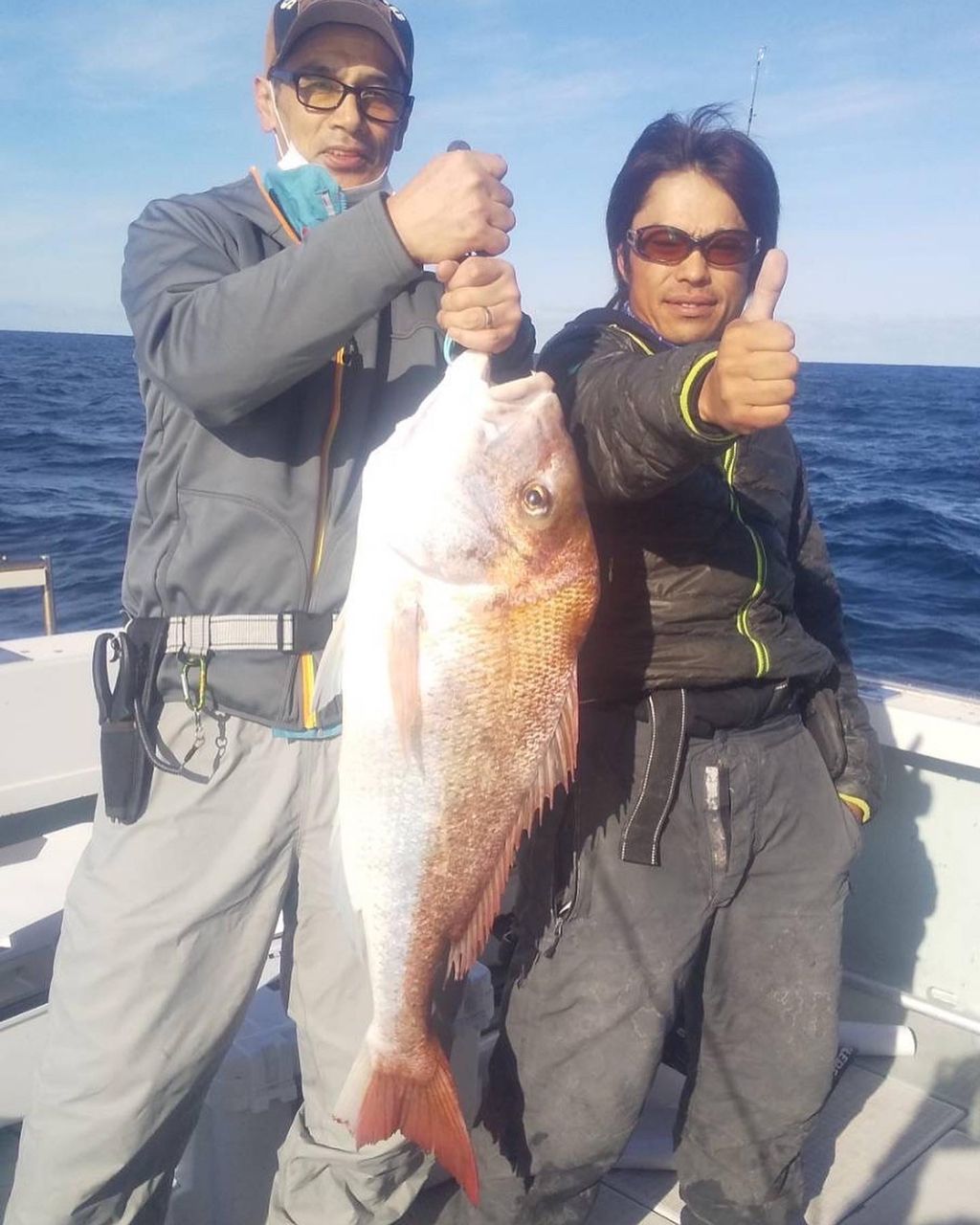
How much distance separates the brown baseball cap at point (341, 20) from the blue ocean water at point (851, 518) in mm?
2741

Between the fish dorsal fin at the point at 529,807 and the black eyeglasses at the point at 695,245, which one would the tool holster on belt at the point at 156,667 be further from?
the black eyeglasses at the point at 695,245

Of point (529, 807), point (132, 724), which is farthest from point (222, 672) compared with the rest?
point (529, 807)

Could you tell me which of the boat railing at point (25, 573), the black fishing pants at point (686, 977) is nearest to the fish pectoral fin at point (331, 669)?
the black fishing pants at point (686, 977)

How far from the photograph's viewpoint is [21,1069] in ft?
10.0

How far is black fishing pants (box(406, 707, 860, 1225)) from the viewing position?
2.51 m

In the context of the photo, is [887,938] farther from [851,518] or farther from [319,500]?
[851,518]

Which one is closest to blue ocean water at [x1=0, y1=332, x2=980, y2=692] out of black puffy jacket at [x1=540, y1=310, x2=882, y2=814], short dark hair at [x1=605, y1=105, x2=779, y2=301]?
black puffy jacket at [x1=540, y1=310, x2=882, y2=814]

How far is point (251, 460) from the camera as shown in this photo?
2.30 metres

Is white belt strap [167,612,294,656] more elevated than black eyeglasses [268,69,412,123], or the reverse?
black eyeglasses [268,69,412,123]

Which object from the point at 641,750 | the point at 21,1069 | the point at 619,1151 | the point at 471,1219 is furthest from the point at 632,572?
the point at 21,1069

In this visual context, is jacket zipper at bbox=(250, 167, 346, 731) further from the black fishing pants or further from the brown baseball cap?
the black fishing pants

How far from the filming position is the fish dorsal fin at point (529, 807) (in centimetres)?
211

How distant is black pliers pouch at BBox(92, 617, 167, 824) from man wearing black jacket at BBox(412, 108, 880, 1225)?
878 millimetres

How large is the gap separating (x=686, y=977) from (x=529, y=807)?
717 millimetres
